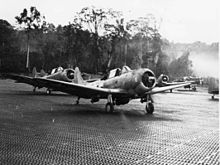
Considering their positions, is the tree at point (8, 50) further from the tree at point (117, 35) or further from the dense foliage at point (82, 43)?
the tree at point (117, 35)

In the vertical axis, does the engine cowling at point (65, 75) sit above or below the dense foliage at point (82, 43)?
below

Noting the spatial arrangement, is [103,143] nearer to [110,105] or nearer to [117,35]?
[110,105]

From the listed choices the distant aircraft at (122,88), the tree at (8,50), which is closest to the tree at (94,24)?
the tree at (8,50)

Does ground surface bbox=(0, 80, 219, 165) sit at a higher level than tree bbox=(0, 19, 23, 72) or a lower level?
lower

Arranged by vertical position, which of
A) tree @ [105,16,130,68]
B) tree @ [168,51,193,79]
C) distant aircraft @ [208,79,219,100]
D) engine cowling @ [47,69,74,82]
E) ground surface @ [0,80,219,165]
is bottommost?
ground surface @ [0,80,219,165]

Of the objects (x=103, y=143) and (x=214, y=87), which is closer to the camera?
(x=103, y=143)

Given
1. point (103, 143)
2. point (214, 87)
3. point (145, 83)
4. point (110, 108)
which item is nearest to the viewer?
point (103, 143)

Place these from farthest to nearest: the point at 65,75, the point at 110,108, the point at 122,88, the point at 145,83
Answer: the point at 65,75 < the point at 122,88 < the point at 110,108 < the point at 145,83

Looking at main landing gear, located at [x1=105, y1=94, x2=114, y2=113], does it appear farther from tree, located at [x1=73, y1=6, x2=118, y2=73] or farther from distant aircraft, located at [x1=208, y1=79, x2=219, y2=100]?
tree, located at [x1=73, y1=6, x2=118, y2=73]

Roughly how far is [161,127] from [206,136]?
1.03m

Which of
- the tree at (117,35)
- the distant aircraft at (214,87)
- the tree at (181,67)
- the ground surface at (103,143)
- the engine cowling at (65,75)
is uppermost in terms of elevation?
the tree at (117,35)

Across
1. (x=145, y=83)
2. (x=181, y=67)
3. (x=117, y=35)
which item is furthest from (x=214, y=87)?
(x=117, y=35)

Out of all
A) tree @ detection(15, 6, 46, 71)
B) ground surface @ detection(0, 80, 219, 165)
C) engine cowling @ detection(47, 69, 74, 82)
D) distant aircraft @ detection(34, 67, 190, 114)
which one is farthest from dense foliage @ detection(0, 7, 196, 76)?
ground surface @ detection(0, 80, 219, 165)

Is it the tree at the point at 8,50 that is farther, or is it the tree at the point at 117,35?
the tree at the point at 117,35
